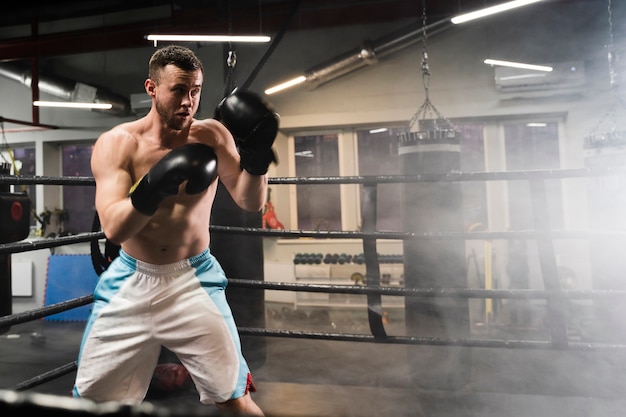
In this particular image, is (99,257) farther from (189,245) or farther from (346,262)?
(346,262)

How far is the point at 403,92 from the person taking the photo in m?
5.22

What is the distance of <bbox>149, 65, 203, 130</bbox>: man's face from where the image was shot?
1.22 m

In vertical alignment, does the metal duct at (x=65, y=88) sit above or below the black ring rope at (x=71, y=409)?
above

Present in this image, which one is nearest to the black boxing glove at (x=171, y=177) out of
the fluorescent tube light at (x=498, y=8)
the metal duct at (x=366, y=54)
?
the fluorescent tube light at (x=498, y=8)

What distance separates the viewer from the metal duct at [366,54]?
469 centimetres

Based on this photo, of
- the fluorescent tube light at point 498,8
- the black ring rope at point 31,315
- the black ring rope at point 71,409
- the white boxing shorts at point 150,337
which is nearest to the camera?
the black ring rope at point 71,409

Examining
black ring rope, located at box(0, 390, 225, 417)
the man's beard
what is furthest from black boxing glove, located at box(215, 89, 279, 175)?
black ring rope, located at box(0, 390, 225, 417)

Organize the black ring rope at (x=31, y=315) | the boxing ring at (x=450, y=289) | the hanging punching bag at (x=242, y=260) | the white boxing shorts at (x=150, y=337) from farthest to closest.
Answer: the hanging punching bag at (x=242, y=260), the boxing ring at (x=450, y=289), the black ring rope at (x=31, y=315), the white boxing shorts at (x=150, y=337)

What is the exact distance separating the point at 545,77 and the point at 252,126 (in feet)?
14.4

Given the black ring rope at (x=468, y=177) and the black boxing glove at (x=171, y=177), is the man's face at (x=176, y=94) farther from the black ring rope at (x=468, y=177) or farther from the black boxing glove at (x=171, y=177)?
the black ring rope at (x=468, y=177)

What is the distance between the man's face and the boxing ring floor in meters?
0.87

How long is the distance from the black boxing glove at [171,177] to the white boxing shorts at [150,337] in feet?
0.78

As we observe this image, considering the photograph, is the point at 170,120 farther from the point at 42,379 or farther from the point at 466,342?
the point at 466,342

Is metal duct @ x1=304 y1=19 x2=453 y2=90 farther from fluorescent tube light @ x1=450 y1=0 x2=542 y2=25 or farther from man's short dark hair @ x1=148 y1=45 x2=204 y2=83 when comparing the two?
man's short dark hair @ x1=148 y1=45 x2=204 y2=83
